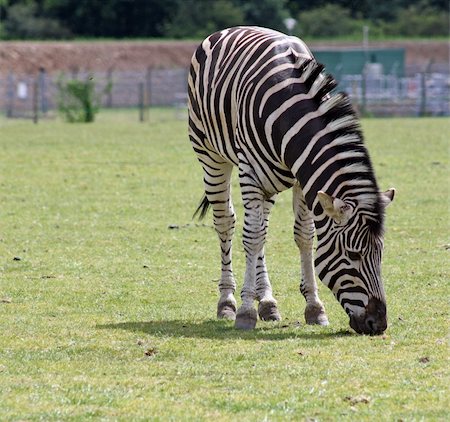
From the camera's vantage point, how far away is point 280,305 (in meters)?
9.04

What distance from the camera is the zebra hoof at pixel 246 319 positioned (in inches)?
316

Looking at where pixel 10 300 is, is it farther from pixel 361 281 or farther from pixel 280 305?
pixel 361 281

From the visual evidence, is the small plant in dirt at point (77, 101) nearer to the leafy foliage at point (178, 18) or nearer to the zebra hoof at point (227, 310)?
the zebra hoof at point (227, 310)

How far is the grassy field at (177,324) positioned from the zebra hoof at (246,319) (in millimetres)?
77

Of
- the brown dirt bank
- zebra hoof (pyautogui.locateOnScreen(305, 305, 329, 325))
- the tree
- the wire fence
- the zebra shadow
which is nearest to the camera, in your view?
the zebra shadow

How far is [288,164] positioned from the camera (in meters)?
7.84

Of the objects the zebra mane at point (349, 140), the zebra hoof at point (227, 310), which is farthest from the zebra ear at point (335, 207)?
the zebra hoof at point (227, 310)

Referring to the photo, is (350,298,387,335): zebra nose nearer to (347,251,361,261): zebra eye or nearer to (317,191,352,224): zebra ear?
(347,251,361,261): zebra eye

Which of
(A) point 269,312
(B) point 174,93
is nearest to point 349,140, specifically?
Answer: (A) point 269,312

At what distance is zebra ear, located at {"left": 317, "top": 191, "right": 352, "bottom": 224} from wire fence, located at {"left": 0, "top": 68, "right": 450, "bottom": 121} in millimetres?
26357

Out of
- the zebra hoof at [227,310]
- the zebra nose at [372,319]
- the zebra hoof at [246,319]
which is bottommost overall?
the zebra hoof at [227,310]

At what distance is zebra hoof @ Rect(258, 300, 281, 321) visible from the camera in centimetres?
841

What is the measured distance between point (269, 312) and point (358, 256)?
1295 millimetres

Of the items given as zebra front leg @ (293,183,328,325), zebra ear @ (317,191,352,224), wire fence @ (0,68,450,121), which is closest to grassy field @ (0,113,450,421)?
zebra front leg @ (293,183,328,325)
